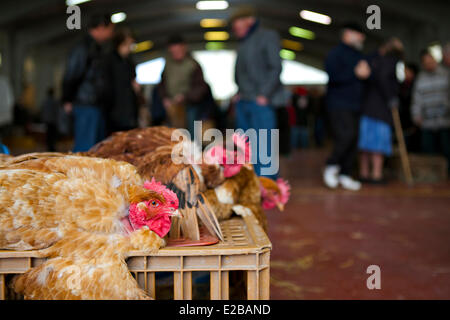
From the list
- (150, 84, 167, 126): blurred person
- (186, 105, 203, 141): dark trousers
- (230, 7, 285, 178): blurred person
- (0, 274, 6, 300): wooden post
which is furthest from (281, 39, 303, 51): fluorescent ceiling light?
(0, 274, 6, 300): wooden post

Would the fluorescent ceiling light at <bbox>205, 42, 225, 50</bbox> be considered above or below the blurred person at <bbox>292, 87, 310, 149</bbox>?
above

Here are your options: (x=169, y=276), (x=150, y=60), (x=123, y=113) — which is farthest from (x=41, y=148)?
(x=150, y=60)

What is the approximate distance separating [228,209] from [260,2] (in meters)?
16.6

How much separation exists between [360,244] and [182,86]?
315 centimetres

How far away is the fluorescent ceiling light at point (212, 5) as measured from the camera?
20.2 metres

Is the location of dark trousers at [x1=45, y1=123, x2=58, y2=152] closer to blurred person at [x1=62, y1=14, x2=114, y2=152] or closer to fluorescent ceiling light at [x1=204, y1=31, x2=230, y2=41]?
blurred person at [x1=62, y1=14, x2=114, y2=152]

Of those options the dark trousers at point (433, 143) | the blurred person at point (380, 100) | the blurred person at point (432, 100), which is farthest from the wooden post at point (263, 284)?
the dark trousers at point (433, 143)

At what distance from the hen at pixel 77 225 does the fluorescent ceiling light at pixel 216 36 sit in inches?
1006

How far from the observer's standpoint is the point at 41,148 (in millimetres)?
12398

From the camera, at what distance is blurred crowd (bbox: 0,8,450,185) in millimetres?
4016

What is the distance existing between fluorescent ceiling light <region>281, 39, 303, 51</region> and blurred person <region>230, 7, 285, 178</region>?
2249 cm

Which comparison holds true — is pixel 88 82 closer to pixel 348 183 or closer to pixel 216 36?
pixel 348 183

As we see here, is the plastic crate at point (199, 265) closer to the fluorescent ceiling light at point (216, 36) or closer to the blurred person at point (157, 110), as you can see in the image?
the blurred person at point (157, 110)
